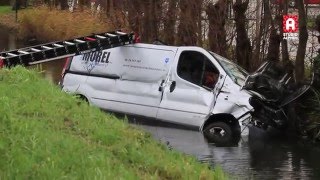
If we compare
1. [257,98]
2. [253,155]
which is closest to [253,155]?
[253,155]

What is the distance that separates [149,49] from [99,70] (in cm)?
139

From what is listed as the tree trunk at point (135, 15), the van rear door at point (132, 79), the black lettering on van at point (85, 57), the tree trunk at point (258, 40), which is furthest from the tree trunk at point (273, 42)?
the tree trunk at point (135, 15)

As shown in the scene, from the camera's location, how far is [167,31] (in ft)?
66.2

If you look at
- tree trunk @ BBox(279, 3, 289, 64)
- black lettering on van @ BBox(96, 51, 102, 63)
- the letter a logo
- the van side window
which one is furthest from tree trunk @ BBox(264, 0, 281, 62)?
black lettering on van @ BBox(96, 51, 102, 63)

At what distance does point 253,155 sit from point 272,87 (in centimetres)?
189

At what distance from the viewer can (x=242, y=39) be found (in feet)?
58.1

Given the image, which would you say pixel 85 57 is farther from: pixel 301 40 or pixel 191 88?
pixel 301 40

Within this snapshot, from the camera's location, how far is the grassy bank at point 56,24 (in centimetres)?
3412

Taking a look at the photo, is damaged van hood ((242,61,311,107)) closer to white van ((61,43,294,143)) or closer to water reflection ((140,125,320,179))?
white van ((61,43,294,143))

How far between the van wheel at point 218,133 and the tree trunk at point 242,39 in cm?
500

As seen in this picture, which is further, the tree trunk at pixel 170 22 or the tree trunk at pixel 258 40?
the tree trunk at pixel 170 22

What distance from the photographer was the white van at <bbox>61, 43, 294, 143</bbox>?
13.0 metres
